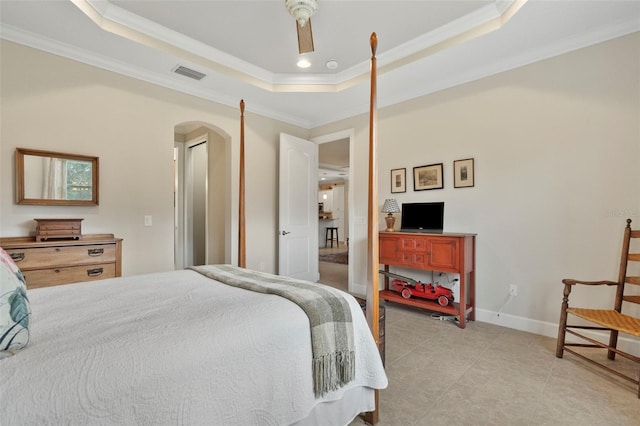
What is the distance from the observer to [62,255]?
2.36m

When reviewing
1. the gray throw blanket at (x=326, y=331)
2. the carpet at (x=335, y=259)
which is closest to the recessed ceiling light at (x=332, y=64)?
the gray throw blanket at (x=326, y=331)

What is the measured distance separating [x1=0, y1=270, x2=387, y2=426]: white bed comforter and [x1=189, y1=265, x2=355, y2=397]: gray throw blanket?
0.14 feet

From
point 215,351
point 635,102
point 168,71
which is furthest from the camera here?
point 168,71

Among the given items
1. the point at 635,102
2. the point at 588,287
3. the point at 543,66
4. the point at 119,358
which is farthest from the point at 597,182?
the point at 119,358

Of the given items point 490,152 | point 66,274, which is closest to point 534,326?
point 490,152

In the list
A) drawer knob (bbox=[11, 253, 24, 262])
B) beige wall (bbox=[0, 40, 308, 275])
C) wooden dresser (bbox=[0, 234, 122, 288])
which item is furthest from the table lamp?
drawer knob (bbox=[11, 253, 24, 262])

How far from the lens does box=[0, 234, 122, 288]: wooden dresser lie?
86.7 inches

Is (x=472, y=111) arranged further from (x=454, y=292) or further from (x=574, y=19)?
(x=454, y=292)

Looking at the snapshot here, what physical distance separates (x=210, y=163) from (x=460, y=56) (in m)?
3.72

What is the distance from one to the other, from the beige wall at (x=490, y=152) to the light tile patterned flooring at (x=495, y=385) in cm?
60

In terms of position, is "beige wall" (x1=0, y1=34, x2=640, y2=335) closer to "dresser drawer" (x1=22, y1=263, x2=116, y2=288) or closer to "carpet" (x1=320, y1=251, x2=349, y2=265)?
"dresser drawer" (x1=22, y1=263, x2=116, y2=288)

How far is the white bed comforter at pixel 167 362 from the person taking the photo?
72 cm

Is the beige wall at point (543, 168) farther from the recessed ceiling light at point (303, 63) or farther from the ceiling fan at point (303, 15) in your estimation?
the ceiling fan at point (303, 15)

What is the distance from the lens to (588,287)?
8.29ft
